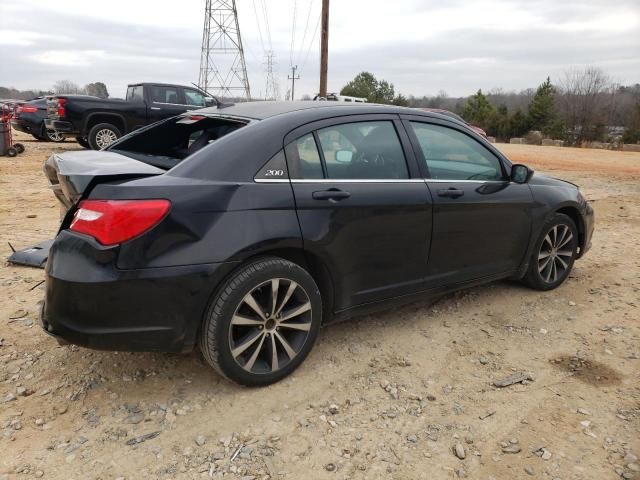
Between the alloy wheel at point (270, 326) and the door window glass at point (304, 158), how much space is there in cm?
63

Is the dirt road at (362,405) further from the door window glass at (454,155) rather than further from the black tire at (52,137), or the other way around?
the black tire at (52,137)

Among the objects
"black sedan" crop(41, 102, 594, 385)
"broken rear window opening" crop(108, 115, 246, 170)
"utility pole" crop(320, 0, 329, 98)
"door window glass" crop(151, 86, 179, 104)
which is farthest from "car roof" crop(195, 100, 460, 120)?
"utility pole" crop(320, 0, 329, 98)

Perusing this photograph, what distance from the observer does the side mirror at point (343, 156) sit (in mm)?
3224

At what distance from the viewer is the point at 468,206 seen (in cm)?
375

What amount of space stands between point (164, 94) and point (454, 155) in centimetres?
1202

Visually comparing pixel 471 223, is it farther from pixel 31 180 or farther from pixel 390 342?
pixel 31 180

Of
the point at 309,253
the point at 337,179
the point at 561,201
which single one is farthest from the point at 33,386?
the point at 561,201

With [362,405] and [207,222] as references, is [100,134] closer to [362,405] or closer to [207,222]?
[207,222]

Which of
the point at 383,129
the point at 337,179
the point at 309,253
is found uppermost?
the point at 383,129

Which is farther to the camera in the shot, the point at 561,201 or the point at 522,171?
the point at 561,201

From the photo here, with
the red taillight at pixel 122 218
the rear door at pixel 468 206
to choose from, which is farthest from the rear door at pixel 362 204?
the red taillight at pixel 122 218

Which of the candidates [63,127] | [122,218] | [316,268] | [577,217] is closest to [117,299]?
[122,218]

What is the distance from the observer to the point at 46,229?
20.5 ft

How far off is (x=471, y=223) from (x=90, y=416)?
8.91 ft
